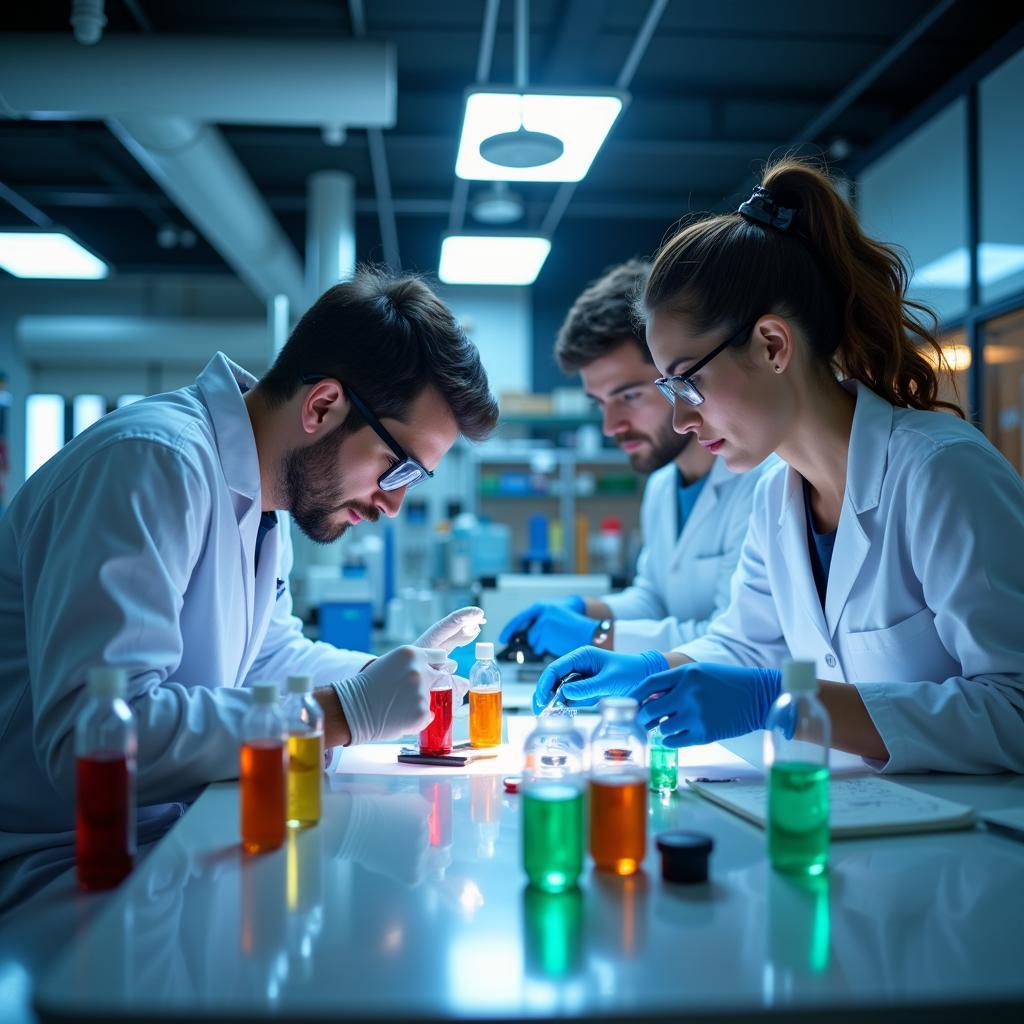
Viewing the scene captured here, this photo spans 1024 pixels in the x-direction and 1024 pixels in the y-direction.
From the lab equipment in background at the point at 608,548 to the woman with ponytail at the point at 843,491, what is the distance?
4.97 m

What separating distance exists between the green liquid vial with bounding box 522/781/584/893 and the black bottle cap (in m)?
0.10

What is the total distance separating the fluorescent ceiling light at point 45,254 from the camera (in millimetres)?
5137

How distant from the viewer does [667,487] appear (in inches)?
127

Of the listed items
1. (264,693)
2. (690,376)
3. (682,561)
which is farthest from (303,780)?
(682,561)

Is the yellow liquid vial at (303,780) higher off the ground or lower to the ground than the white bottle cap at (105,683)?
lower

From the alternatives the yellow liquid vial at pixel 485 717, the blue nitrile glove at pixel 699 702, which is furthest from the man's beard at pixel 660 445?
the blue nitrile glove at pixel 699 702

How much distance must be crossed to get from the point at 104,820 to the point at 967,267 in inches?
191

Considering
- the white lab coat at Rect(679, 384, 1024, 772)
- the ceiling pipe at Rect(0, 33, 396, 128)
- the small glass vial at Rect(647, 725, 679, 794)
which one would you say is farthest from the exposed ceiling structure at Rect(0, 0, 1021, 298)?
the small glass vial at Rect(647, 725, 679, 794)

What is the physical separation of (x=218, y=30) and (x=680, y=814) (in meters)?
4.91

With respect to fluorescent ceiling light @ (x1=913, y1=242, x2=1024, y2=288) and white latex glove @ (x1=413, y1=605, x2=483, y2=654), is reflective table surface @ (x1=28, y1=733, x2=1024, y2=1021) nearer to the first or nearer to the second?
white latex glove @ (x1=413, y1=605, x2=483, y2=654)

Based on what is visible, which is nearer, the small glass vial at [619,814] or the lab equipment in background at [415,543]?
the small glass vial at [619,814]

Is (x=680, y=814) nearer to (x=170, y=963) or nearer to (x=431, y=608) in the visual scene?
(x=170, y=963)

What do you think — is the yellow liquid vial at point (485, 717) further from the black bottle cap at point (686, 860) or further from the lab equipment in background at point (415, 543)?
the lab equipment in background at point (415, 543)

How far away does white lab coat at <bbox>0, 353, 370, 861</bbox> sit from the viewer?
1.28m
